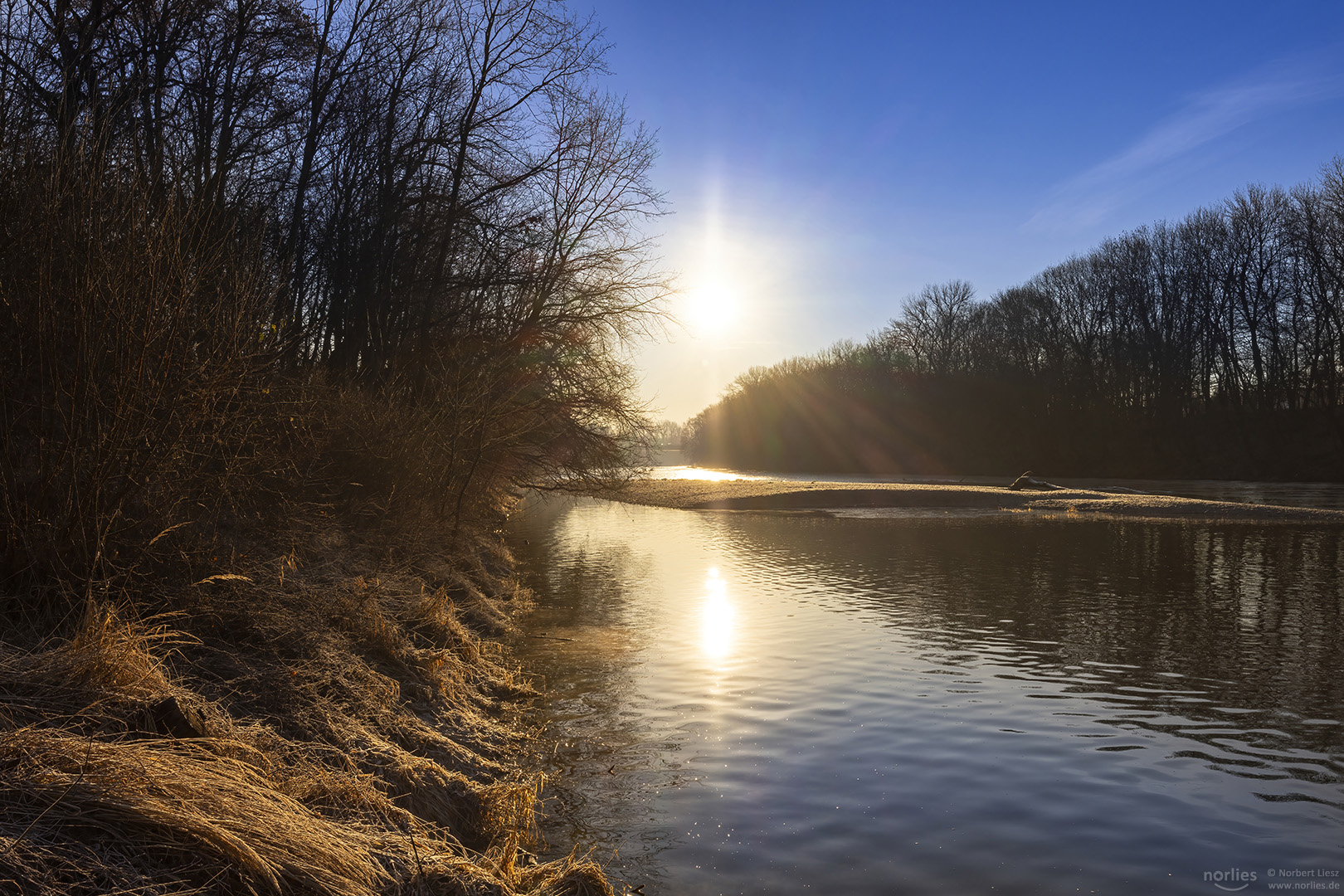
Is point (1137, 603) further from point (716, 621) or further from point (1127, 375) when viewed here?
point (1127, 375)

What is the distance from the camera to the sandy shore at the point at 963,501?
3509 centimetres

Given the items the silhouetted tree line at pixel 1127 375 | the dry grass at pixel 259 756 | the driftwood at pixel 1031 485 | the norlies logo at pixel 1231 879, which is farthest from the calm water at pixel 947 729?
the silhouetted tree line at pixel 1127 375

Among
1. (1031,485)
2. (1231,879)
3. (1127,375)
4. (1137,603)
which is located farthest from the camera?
(1127,375)

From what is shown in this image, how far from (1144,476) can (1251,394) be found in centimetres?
962

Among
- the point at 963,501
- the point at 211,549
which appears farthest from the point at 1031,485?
the point at 211,549

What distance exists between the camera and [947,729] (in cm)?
912

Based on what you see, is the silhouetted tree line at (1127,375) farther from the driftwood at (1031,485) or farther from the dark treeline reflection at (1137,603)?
the dark treeline reflection at (1137,603)

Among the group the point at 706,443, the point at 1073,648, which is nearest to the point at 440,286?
the point at 1073,648

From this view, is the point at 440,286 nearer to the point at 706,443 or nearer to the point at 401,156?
the point at 401,156

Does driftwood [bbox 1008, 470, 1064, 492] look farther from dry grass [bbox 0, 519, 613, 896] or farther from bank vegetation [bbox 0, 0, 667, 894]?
dry grass [bbox 0, 519, 613, 896]

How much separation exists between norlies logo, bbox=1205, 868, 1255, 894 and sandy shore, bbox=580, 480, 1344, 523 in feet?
91.3

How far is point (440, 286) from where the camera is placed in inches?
823

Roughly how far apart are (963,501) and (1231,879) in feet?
132

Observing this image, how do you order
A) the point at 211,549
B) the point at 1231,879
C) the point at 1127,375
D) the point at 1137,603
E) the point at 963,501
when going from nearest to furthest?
the point at 1231,879 < the point at 211,549 < the point at 1137,603 < the point at 963,501 < the point at 1127,375
